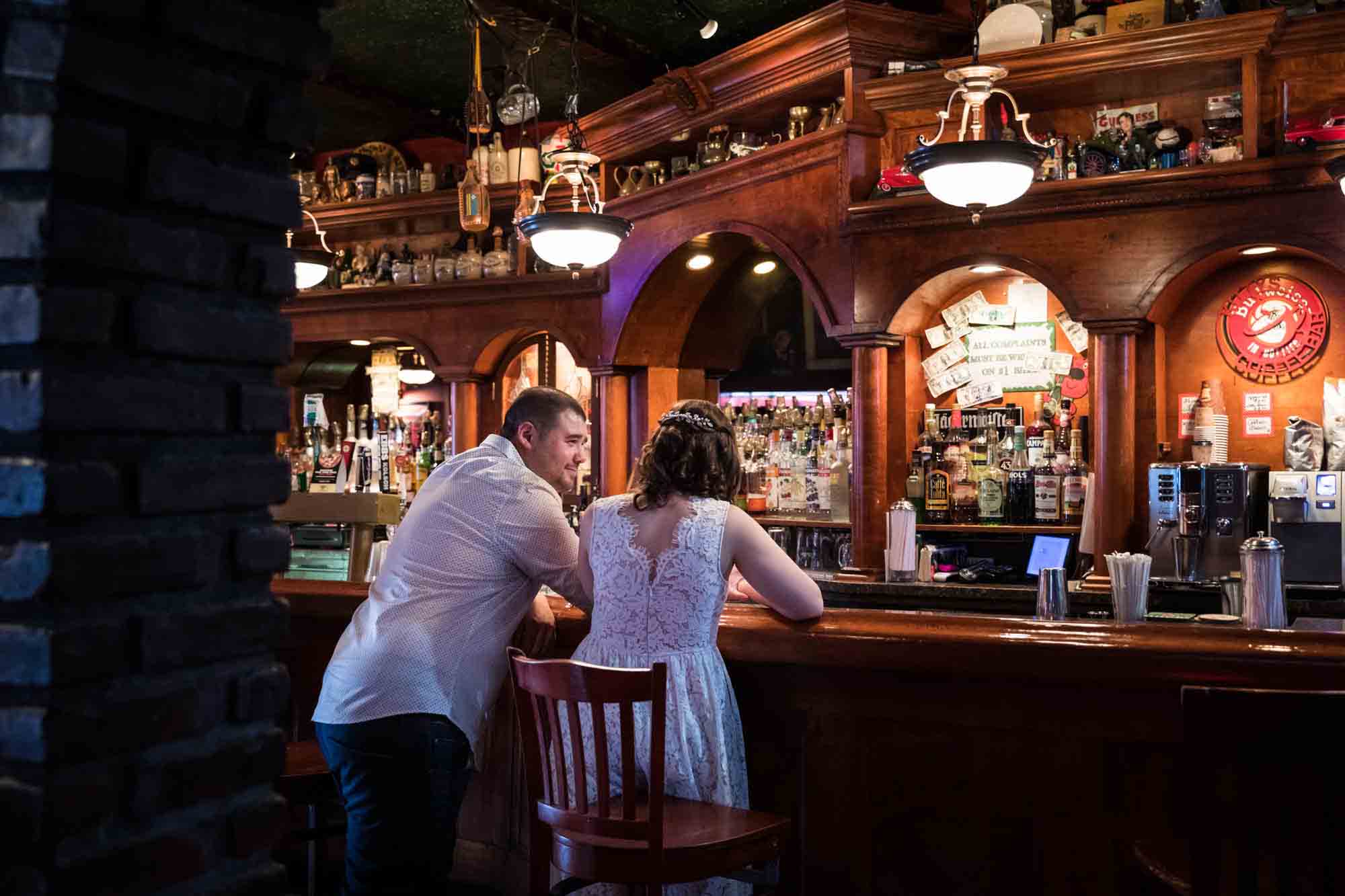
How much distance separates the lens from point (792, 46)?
19.0ft

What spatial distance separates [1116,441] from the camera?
208 inches

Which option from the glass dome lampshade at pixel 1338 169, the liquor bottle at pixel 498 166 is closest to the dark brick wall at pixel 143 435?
the glass dome lampshade at pixel 1338 169

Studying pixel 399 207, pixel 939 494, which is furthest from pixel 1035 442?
pixel 399 207

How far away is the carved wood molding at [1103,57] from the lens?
491cm

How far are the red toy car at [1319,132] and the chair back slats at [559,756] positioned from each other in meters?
4.00

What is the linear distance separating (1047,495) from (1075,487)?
5.1 inches

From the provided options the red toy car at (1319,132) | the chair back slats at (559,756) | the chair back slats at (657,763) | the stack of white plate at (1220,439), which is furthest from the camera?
the stack of white plate at (1220,439)

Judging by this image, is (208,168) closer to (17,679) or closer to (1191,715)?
(17,679)

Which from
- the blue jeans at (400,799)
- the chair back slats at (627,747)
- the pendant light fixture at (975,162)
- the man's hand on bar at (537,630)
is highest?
the pendant light fixture at (975,162)

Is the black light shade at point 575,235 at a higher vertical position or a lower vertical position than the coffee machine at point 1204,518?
higher

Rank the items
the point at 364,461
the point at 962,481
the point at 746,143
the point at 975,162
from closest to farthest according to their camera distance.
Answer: the point at 975,162, the point at 962,481, the point at 746,143, the point at 364,461

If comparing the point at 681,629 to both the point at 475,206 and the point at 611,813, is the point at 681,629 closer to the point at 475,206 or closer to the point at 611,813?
the point at 611,813

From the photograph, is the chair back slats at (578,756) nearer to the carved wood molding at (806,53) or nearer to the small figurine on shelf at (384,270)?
the carved wood molding at (806,53)

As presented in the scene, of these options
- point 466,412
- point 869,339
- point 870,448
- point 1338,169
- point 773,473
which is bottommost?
point 773,473
